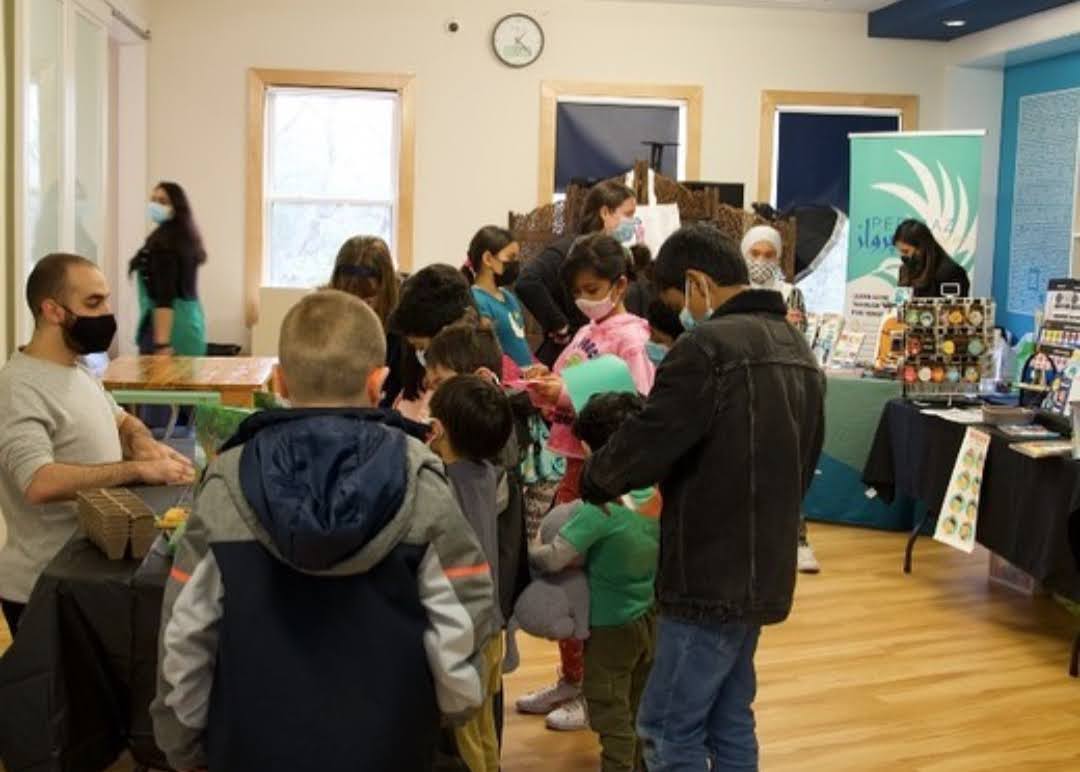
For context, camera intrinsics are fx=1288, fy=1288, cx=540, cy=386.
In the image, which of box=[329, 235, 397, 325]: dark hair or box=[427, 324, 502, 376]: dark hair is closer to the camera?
box=[427, 324, 502, 376]: dark hair

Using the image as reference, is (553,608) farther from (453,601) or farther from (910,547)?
(910,547)

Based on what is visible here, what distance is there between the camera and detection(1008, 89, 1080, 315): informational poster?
783cm

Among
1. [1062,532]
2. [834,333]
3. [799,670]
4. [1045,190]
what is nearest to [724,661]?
[799,670]

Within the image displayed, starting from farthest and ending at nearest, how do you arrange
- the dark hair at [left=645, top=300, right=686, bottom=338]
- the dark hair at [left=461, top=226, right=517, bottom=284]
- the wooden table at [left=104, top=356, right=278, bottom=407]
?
the wooden table at [left=104, top=356, right=278, bottom=407] < the dark hair at [left=461, top=226, right=517, bottom=284] < the dark hair at [left=645, top=300, right=686, bottom=338]

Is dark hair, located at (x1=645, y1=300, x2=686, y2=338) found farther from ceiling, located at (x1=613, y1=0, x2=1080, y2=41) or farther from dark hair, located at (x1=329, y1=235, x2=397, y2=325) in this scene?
ceiling, located at (x1=613, y1=0, x2=1080, y2=41)

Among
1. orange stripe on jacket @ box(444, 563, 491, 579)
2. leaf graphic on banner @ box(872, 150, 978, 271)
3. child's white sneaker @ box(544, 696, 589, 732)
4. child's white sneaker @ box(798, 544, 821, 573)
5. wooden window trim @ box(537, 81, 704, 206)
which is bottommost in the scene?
child's white sneaker @ box(544, 696, 589, 732)

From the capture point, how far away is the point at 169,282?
6008 mm

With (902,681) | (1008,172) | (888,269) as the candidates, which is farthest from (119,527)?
(1008,172)

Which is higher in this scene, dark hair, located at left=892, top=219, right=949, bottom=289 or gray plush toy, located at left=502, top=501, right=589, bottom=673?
dark hair, located at left=892, top=219, right=949, bottom=289

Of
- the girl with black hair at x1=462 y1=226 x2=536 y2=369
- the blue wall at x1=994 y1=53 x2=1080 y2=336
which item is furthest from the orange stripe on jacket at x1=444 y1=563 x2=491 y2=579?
the blue wall at x1=994 y1=53 x2=1080 y2=336

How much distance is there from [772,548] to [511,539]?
1.88 ft

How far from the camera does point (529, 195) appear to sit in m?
8.20

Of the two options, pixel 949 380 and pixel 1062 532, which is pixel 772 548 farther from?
pixel 949 380

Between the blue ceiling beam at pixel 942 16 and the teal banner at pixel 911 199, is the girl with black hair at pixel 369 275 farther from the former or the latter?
the blue ceiling beam at pixel 942 16
